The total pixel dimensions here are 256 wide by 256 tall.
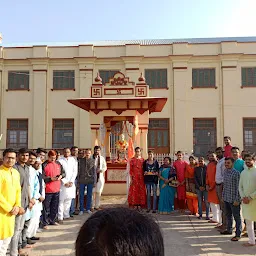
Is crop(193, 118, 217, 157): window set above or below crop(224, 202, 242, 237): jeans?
above

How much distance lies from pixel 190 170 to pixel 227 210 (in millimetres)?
1946

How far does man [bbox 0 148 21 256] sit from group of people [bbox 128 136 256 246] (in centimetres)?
359

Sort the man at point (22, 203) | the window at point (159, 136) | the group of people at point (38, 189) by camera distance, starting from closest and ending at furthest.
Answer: the group of people at point (38, 189) → the man at point (22, 203) → the window at point (159, 136)

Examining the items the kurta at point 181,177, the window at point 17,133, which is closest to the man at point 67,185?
the kurta at point 181,177

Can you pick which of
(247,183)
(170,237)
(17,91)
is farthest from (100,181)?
(17,91)

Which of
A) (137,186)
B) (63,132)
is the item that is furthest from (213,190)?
(63,132)

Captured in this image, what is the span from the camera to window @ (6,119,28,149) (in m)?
19.8

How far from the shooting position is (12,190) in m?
4.32

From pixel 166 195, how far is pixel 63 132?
41.7 ft

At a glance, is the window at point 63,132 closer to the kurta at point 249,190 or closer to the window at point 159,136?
the window at point 159,136

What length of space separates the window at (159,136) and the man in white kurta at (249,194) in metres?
13.7

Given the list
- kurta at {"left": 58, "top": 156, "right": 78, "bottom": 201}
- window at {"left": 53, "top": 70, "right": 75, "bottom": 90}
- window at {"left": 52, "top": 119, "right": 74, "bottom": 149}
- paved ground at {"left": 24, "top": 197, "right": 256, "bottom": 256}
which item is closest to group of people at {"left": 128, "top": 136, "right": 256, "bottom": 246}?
paved ground at {"left": 24, "top": 197, "right": 256, "bottom": 256}

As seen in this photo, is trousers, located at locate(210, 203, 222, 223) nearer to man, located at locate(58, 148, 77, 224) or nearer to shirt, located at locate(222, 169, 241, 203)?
shirt, located at locate(222, 169, 241, 203)

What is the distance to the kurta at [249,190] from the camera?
5387 millimetres
